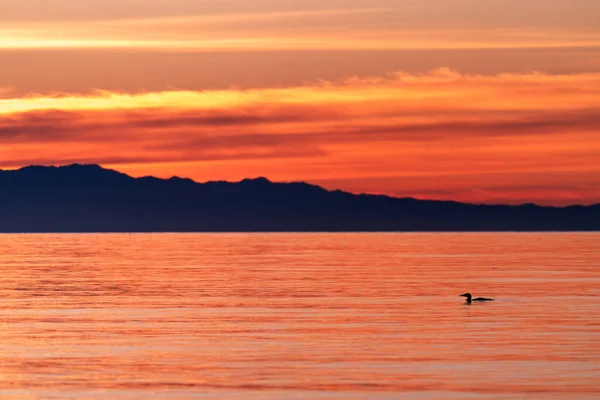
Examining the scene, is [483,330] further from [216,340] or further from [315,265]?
[315,265]

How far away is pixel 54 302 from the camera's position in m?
61.8

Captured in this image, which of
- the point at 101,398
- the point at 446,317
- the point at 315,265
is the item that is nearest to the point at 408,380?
the point at 101,398

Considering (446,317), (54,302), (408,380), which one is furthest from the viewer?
(54,302)

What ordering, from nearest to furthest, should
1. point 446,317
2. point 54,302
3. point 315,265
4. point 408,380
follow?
1. point 408,380
2. point 446,317
3. point 54,302
4. point 315,265

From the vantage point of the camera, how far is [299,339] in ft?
145

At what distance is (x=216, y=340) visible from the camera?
44.2 meters

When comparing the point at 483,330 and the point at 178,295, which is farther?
the point at 178,295

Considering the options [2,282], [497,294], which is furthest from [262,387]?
[2,282]

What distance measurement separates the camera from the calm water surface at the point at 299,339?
34.3 metres

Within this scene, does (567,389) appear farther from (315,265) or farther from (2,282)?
(315,265)

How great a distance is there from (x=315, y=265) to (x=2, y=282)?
31.7 m

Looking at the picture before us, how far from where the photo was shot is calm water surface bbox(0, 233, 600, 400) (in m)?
34.3

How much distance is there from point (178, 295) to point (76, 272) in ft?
98.9

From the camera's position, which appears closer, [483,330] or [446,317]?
[483,330]
